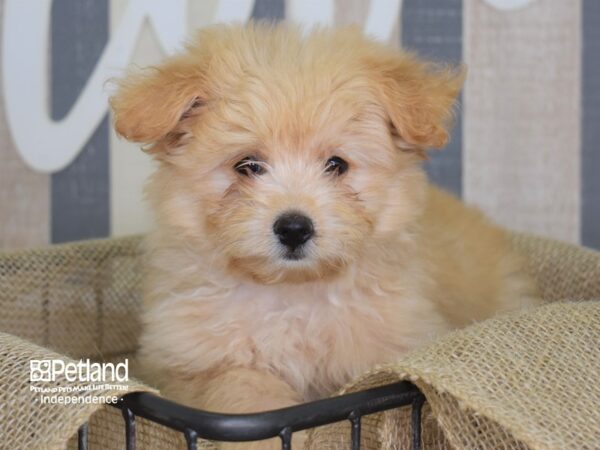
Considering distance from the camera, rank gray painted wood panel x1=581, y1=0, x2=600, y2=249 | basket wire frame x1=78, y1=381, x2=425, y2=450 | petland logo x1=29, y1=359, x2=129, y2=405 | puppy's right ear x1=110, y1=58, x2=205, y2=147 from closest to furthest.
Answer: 1. basket wire frame x1=78, y1=381, x2=425, y2=450
2. petland logo x1=29, y1=359, x2=129, y2=405
3. puppy's right ear x1=110, y1=58, x2=205, y2=147
4. gray painted wood panel x1=581, y1=0, x2=600, y2=249

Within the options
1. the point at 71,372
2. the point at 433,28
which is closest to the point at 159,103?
the point at 71,372

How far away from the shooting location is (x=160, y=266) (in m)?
2.41

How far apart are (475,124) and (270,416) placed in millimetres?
2472

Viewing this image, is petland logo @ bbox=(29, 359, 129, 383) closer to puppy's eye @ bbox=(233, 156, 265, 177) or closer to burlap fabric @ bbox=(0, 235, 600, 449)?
burlap fabric @ bbox=(0, 235, 600, 449)

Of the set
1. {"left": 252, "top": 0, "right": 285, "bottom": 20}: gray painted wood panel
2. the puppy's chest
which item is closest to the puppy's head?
the puppy's chest

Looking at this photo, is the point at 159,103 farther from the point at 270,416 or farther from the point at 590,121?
the point at 590,121

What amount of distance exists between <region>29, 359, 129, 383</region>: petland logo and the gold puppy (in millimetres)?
403

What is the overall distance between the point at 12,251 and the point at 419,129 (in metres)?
1.37

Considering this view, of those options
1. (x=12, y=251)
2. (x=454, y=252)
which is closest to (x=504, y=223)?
(x=454, y=252)

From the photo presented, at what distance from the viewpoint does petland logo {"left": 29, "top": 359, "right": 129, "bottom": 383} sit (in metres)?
1.64

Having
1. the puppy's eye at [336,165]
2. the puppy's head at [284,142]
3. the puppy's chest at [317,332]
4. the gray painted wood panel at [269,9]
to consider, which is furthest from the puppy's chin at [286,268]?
the gray painted wood panel at [269,9]

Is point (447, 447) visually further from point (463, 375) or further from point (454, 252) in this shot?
point (454, 252)

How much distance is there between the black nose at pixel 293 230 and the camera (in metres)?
2.02

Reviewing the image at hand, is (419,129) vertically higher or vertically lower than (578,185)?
higher
